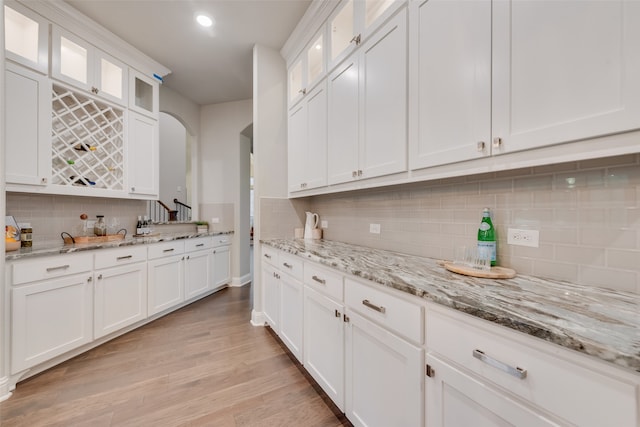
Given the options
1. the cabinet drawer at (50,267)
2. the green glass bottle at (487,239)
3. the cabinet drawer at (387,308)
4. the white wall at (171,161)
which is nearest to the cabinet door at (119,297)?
the cabinet drawer at (50,267)

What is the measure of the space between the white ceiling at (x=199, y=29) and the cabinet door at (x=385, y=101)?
117cm

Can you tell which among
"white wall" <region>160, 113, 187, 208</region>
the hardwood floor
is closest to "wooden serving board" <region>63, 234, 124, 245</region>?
the hardwood floor

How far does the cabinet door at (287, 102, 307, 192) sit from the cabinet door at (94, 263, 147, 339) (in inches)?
70.5

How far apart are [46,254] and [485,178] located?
2948mm

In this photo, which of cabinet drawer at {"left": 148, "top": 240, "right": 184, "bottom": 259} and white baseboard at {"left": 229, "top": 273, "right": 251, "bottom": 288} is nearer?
cabinet drawer at {"left": 148, "top": 240, "right": 184, "bottom": 259}

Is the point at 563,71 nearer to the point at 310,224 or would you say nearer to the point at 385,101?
the point at 385,101

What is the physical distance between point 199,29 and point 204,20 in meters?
0.17

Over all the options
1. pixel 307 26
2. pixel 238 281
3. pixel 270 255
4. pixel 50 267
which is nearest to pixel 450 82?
pixel 307 26

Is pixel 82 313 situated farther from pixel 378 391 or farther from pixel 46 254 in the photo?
pixel 378 391

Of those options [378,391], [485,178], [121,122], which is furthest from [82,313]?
Answer: [485,178]

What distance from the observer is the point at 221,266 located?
390 cm

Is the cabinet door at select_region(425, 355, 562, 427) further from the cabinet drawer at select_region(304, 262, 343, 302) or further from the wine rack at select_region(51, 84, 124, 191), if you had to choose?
the wine rack at select_region(51, 84, 124, 191)

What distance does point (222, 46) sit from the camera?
112 inches

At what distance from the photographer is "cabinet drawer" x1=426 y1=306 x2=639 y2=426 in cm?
53
